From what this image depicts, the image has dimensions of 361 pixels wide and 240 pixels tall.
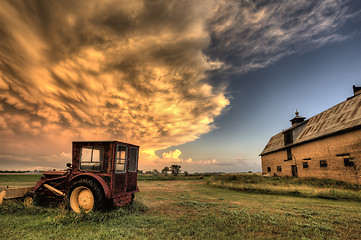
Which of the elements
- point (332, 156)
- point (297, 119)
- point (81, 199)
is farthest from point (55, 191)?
point (297, 119)

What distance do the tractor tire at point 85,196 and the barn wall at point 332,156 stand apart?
21.0m

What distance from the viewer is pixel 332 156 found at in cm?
Answer: 1884

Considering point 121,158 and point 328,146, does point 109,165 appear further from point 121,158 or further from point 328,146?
point 328,146

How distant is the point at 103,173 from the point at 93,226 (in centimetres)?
210

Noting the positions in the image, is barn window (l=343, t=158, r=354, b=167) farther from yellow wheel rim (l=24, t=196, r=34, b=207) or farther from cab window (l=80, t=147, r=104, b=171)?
yellow wheel rim (l=24, t=196, r=34, b=207)

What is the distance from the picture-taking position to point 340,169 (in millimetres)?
17750

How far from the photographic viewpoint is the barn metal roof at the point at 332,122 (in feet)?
58.7

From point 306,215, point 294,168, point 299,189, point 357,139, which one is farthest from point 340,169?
point 306,215

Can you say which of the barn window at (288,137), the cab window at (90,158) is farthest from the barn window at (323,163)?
the cab window at (90,158)

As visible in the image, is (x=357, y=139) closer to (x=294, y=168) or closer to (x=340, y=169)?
(x=340, y=169)

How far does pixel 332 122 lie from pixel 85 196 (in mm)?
25474

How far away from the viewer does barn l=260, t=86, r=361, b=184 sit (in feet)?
55.0

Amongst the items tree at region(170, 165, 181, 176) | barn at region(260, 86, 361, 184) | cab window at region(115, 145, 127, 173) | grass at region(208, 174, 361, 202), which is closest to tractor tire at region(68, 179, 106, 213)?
cab window at region(115, 145, 127, 173)

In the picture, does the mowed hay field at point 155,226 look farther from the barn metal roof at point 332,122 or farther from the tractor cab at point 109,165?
the barn metal roof at point 332,122
